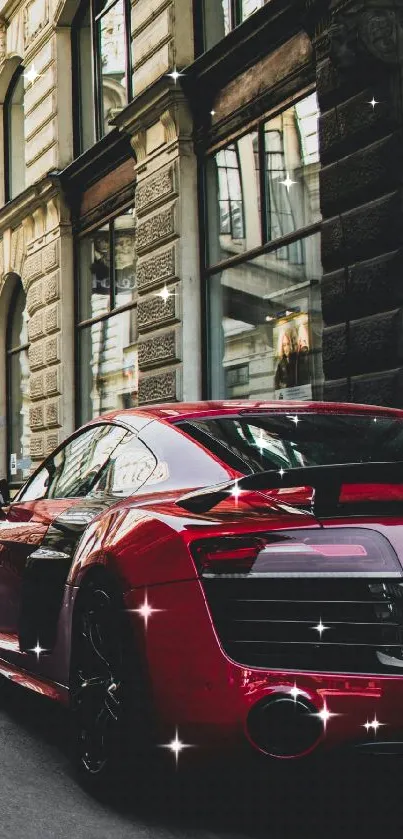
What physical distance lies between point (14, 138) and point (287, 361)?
10.1 meters

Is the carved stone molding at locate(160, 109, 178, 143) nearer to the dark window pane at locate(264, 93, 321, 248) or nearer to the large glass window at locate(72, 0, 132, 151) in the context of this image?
the dark window pane at locate(264, 93, 321, 248)

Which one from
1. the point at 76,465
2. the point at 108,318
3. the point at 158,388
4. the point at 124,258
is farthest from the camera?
the point at 108,318

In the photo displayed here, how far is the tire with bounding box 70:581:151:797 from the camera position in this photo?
3.73 meters

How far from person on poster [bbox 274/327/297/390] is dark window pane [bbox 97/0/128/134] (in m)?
5.31

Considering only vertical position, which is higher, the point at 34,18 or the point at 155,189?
the point at 34,18

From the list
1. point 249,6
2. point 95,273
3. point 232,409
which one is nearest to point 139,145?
point 249,6

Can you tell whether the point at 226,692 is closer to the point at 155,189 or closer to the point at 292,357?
the point at 292,357

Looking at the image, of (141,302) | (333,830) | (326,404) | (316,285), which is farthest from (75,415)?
(333,830)

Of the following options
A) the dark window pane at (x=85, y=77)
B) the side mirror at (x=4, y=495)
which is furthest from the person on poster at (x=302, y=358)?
the dark window pane at (x=85, y=77)

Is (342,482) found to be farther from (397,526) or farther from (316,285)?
(316,285)

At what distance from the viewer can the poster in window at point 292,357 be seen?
36.1 ft

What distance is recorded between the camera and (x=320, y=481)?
11.6 feet

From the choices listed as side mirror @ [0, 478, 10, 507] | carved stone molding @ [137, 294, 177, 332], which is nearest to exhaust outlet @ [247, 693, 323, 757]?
side mirror @ [0, 478, 10, 507]

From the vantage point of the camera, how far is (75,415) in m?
16.7
